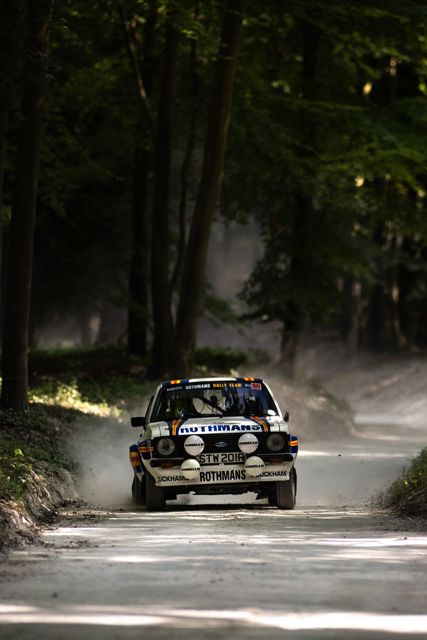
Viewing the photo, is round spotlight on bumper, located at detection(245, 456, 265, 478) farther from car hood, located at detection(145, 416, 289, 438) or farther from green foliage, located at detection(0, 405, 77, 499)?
green foliage, located at detection(0, 405, 77, 499)

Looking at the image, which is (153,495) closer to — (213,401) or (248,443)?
(248,443)

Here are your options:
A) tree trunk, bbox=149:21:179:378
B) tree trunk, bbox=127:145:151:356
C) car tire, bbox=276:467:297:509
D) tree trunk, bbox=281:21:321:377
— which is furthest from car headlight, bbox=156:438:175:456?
tree trunk, bbox=127:145:151:356

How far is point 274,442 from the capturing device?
637 inches

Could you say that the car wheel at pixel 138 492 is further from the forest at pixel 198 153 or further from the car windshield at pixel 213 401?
the forest at pixel 198 153

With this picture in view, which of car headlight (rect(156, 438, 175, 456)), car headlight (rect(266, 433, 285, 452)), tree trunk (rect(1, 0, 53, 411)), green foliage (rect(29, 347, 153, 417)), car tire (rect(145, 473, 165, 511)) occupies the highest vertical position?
tree trunk (rect(1, 0, 53, 411))

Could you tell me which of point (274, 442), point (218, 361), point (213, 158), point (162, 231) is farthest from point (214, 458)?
point (218, 361)

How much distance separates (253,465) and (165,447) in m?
1.05

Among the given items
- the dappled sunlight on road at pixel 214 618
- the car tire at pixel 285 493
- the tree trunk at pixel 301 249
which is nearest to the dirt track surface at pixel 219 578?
the dappled sunlight on road at pixel 214 618

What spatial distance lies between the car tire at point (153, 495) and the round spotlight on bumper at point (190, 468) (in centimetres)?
50

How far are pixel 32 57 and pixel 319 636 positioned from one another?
13.7 m

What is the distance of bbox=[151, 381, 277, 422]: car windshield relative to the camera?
17.3 meters

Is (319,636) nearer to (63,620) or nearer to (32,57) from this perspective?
(63,620)

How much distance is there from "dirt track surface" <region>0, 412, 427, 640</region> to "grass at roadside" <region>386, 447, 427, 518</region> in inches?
17.6

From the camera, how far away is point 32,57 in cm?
1978
